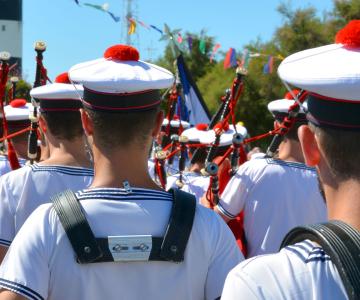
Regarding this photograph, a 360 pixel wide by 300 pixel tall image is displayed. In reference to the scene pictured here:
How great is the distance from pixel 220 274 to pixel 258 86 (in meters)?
26.8

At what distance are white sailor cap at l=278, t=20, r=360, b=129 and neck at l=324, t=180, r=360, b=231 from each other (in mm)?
143

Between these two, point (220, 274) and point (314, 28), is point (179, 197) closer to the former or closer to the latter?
point (220, 274)

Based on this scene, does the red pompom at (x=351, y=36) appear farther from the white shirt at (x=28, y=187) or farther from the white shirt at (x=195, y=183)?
the white shirt at (x=195, y=183)

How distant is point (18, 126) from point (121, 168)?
3.52 meters

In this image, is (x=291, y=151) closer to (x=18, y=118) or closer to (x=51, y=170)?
(x=51, y=170)

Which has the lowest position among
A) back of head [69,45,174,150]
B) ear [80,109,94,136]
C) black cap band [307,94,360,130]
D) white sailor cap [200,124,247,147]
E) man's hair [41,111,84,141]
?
white sailor cap [200,124,247,147]

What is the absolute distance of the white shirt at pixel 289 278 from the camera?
1496 millimetres

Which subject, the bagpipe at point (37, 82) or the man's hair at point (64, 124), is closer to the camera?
the man's hair at point (64, 124)

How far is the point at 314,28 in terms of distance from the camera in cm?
2738

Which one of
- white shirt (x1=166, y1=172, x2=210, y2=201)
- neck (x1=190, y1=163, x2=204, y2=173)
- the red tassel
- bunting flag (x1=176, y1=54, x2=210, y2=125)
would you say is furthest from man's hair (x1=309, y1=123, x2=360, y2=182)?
bunting flag (x1=176, y1=54, x2=210, y2=125)

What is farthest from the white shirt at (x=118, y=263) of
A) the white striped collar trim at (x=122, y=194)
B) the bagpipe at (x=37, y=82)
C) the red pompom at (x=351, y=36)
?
the bagpipe at (x=37, y=82)

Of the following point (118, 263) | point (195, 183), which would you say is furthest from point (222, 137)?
point (118, 263)

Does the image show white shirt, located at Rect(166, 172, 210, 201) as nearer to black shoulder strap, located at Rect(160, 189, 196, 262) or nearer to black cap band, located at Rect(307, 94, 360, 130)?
black shoulder strap, located at Rect(160, 189, 196, 262)

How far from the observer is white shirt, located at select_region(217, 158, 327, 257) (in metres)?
4.39
